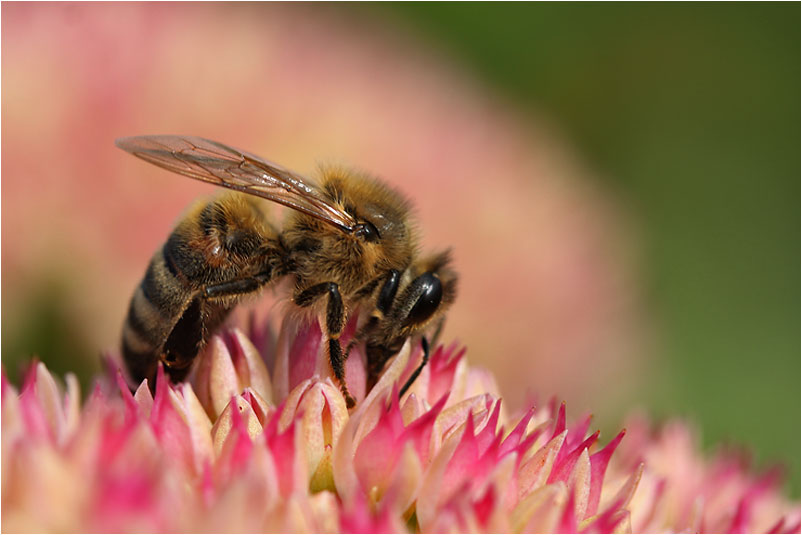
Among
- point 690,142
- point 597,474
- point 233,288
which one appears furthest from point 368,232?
point 690,142

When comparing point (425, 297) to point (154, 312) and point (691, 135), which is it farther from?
point (691, 135)

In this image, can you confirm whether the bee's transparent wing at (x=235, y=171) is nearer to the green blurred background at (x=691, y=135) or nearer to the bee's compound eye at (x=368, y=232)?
the bee's compound eye at (x=368, y=232)

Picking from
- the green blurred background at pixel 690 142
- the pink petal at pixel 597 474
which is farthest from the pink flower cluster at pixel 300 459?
the green blurred background at pixel 690 142

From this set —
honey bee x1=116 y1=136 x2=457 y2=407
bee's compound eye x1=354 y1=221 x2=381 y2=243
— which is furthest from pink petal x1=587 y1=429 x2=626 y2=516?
bee's compound eye x1=354 y1=221 x2=381 y2=243

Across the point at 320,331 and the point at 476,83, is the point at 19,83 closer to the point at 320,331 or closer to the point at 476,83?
the point at 320,331

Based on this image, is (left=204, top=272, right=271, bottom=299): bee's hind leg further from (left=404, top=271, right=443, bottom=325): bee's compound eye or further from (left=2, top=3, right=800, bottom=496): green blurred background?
(left=2, top=3, right=800, bottom=496): green blurred background

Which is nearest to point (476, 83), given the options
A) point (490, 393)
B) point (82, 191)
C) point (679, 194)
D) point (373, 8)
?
point (373, 8)
